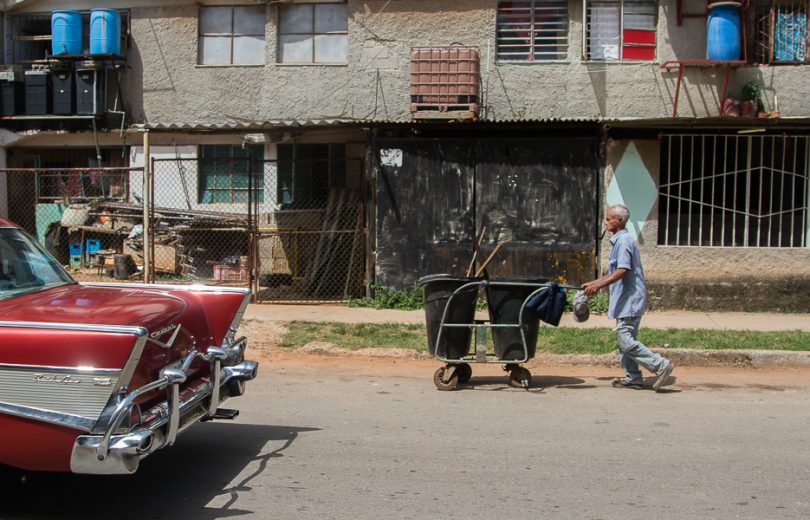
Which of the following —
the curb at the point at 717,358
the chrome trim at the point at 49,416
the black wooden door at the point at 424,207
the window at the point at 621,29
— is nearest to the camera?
the chrome trim at the point at 49,416

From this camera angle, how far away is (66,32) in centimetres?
1532

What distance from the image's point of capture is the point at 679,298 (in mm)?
12344

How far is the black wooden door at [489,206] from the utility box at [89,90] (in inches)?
245

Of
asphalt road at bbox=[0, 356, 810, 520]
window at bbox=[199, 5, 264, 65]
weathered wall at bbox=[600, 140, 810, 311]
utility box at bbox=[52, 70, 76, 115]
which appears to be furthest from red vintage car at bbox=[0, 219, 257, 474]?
utility box at bbox=[52, 70, 76, 115]

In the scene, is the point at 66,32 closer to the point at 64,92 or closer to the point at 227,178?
the point at 64,92

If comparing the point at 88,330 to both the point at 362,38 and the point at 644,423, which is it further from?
the point at 362,38

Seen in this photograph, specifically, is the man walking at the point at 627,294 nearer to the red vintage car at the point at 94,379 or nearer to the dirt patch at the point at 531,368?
the dirt patch at the point at 531,368

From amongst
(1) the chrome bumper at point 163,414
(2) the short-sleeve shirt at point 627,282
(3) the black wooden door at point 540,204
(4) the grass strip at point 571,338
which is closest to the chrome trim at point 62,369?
(1) the chrome bumper at point 163,414

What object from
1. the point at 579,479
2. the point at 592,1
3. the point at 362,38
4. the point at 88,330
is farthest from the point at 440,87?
the point at 88,330

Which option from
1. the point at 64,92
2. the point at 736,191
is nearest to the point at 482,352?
the point at 736,191

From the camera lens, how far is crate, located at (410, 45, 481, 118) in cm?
1316

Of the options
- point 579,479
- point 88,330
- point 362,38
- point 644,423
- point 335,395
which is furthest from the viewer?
point 362,38

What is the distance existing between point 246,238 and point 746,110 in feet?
27.9

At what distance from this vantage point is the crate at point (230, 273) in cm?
1438
